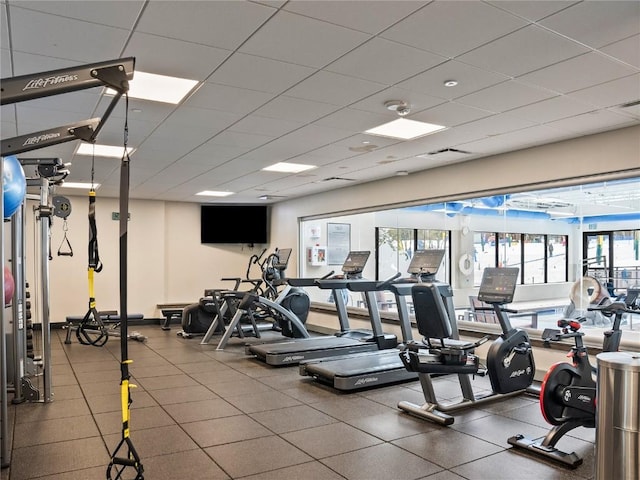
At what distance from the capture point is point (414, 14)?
107 inches

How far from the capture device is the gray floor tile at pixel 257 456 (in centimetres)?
335

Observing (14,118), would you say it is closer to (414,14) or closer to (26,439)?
(26,439)

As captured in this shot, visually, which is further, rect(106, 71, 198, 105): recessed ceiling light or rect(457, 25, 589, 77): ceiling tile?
rect(106, 71, 198, 105): recessed ceiling light

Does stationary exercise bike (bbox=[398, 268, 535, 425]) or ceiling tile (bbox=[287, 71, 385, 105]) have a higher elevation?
ceiling tile (bbox=[287, 71, 385, 105])

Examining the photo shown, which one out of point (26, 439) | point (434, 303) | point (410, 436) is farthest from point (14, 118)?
point (410, 436)

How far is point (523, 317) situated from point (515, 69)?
4.30 m

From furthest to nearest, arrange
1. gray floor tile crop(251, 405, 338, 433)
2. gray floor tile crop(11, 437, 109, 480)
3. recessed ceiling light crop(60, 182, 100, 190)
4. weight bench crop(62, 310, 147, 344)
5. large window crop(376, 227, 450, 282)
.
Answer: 1. large window crop(376, 227, 450, 282)
2. recessed ceiling light crop(60, 182, 100, 190)
3. weight bench crop(62, 310, 147, 344)
4. gray floor tile crop(251, 405, 338, 433)
5. gray floor tile crop(11, 437, 109, 480)

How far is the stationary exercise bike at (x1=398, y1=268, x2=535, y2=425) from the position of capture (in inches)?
162

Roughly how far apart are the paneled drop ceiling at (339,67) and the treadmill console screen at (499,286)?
1.47m

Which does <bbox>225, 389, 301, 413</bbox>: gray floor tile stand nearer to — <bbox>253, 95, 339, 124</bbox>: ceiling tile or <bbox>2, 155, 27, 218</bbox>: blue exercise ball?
<bbox>2, 155, 27, 218</bbox>: blue exercise ball

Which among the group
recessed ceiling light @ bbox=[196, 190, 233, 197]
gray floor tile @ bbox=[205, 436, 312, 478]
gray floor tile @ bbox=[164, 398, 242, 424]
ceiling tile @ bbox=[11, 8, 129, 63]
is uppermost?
ceiling tile @ bbox=[11, 8, 129, 63]

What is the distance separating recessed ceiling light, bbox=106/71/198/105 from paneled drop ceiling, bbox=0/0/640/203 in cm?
11

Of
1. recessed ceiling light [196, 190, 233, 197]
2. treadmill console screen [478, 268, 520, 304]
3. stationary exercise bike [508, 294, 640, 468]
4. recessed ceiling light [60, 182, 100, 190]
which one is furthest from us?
recessed ceiling light [196, 190, 233, 197]

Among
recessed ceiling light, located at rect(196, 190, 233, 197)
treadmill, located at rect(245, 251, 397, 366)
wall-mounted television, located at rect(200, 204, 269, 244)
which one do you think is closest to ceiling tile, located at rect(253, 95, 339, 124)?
treadmill, located at rect(245, 251, 397, 366)
